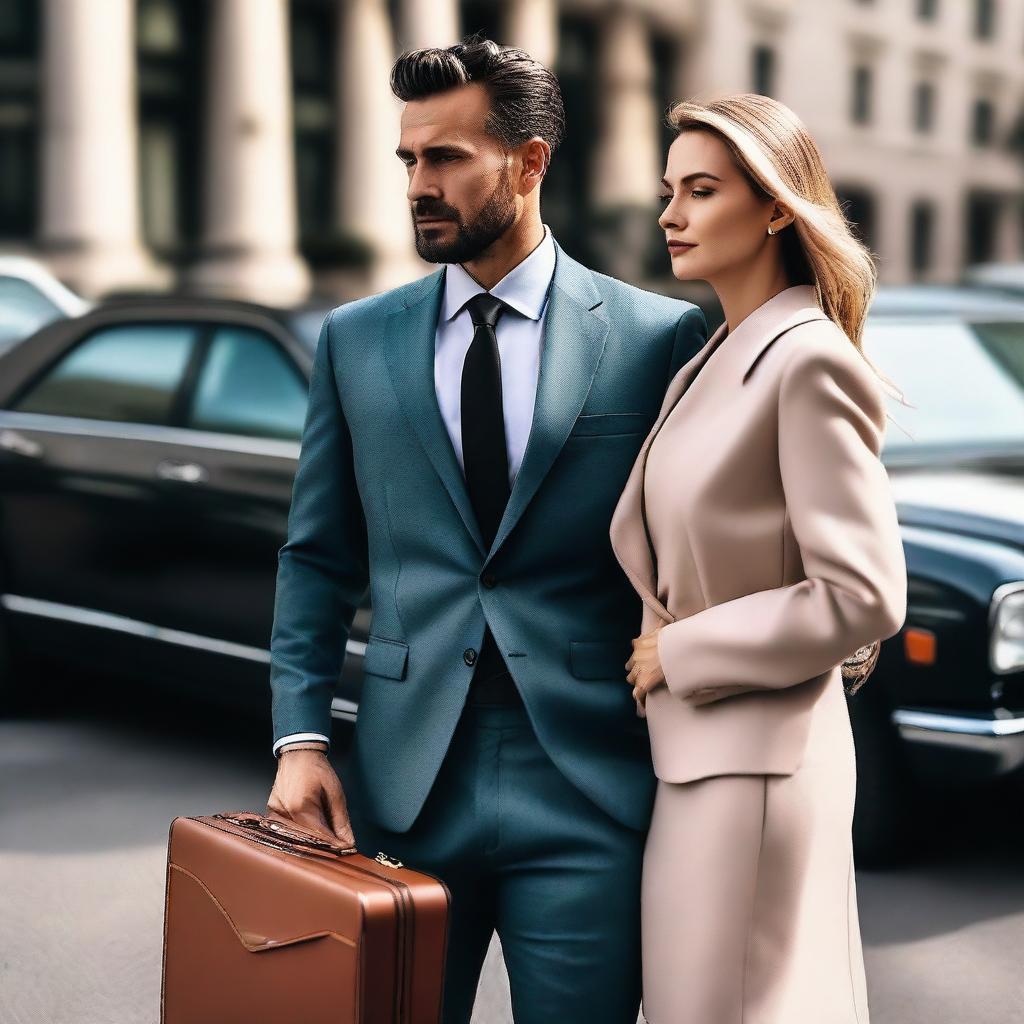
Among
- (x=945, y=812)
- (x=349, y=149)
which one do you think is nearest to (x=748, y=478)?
(x=945, y=812)

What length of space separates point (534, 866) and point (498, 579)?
0.38m

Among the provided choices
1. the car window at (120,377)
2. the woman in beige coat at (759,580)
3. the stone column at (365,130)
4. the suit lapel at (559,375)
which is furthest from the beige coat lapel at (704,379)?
the stone column at (365,130)

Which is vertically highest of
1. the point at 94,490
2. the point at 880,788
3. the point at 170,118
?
the point at 170,118

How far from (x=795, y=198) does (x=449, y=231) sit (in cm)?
46

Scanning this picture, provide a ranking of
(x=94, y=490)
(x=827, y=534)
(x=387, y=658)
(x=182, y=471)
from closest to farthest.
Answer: (x=827, y=534) → (x=387, y=658) → (x=182, y=471) → (x=94, y=490)

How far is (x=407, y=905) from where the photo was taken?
1923mm

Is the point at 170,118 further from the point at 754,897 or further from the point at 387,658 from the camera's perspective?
the point at 754,897

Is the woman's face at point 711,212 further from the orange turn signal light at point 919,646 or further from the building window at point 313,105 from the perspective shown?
the building window at point 313,105

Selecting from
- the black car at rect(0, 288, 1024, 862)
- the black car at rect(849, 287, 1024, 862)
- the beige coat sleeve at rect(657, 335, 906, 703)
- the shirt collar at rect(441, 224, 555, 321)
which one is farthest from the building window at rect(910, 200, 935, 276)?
the beige coat sleeve at rect(657, 335, 906, 703)

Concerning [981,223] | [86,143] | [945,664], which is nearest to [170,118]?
[86,143]

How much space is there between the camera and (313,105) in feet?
93.8

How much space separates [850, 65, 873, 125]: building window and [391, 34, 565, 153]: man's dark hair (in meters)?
44.7

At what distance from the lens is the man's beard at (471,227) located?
2162 mm

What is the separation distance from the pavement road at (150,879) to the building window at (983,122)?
4860 centimetres
